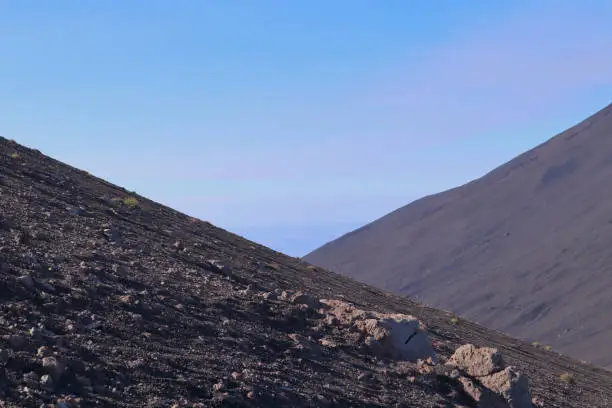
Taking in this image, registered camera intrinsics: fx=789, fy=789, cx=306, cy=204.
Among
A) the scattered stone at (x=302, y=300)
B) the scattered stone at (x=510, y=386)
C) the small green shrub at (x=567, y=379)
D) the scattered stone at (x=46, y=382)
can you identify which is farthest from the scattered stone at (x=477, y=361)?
the small green shrub at (x=567, y=379)

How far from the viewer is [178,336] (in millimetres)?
9062

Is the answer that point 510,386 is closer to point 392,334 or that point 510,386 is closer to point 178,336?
point 392,334

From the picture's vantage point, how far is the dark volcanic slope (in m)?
68.1

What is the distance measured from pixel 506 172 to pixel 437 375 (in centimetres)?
11243

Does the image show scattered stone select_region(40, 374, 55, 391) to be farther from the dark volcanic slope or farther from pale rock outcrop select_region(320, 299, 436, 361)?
the dark volcanic slope

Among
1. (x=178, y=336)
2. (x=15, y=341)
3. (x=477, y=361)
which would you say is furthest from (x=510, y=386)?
(x=15, y=341)

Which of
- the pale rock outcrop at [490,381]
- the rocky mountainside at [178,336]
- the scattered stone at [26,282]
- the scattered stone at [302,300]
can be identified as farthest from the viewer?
the scattered stone at [302,300]

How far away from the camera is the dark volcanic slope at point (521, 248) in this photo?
68125mm

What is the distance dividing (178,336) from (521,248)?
84972 mm

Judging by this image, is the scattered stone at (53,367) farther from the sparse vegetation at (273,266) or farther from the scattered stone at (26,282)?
the sparse vegetation at (273,266)

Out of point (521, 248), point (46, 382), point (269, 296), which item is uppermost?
point (521, 248)

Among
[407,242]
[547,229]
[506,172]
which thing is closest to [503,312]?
[547,229]

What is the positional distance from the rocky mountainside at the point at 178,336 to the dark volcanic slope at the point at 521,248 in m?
46.6

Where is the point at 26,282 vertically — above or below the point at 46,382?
above
